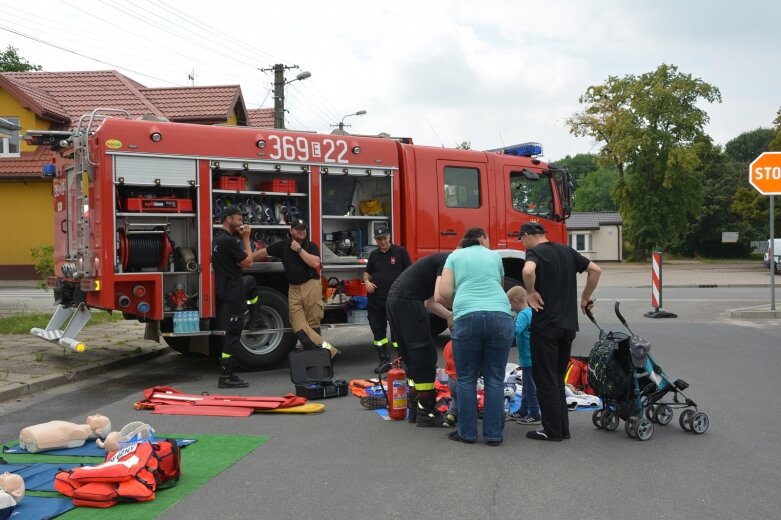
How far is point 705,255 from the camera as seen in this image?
216 ft

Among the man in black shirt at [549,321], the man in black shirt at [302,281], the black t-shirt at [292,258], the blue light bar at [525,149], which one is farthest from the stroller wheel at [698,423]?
the blue light bar at [525,149]

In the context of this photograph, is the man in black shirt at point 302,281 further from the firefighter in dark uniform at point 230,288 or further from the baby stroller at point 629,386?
the baby stroller at point 629,386

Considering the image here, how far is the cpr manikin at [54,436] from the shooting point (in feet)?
19.9

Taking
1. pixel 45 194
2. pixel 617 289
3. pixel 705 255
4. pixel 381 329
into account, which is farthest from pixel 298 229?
pixel 705 255

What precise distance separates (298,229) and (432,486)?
16.8 feet

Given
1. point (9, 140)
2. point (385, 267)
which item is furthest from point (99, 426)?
point (9, 140)

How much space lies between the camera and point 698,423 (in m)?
6.55

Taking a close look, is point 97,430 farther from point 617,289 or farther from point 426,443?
point 617,289

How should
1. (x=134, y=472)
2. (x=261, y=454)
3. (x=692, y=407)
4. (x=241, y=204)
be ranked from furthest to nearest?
1. (x=241, y=204)
2. (x=692, y=407)
3. (x=261, y=454)
4. (x=134, y=472)

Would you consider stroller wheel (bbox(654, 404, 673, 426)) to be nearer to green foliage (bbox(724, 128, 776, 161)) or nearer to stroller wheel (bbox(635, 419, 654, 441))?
stroller wheel (bbox(635, 419, 654, 441))

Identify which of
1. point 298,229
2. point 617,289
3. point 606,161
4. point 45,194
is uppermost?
point 606,161

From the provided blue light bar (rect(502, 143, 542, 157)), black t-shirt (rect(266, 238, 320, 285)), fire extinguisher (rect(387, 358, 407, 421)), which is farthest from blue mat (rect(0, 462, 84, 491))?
blue light bar (rect(502, 143, 542, 157))

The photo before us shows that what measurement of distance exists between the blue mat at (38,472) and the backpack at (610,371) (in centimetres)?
419

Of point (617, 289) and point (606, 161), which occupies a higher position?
point (606, 161)
